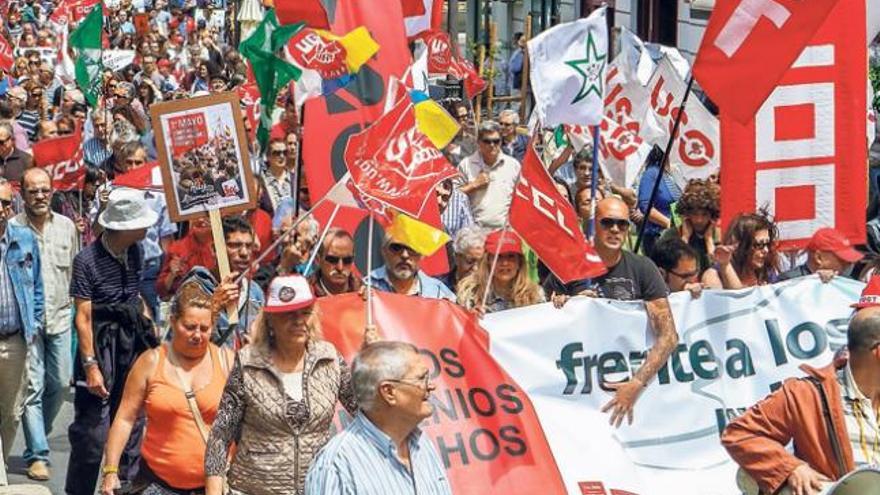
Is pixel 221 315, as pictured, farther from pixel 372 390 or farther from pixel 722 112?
pixel 372 390

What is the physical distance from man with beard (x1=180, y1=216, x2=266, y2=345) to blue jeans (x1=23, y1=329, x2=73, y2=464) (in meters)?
1.35

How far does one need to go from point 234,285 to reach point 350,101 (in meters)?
3.66

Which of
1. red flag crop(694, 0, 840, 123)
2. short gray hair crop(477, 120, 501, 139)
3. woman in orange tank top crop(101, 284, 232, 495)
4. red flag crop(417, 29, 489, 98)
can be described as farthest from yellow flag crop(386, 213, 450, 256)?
red flag crop(417, 29, 489, 98)

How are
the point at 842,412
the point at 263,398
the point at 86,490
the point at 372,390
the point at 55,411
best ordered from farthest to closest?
the point at 55,411 → the point at 86,490 → the point at 263,398 → the point at 842,412 → the point at 372,390

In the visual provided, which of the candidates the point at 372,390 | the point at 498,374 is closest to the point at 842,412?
the point at 372,390

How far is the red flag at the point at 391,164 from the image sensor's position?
9.77 m

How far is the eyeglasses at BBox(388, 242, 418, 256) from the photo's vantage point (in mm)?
9938

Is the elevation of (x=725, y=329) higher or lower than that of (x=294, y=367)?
lower

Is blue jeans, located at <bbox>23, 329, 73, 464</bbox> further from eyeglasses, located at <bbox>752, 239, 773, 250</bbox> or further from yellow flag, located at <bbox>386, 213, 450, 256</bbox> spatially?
eyeglasses, located at <bbox>752, 239, 773, 250</bbox>

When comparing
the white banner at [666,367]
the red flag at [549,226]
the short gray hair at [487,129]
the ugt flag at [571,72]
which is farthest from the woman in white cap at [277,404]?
the short gray hair at [487,129]

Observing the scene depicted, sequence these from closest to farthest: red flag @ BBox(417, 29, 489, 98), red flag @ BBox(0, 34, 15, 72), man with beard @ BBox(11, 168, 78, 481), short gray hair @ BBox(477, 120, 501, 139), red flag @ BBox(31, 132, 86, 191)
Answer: man with beard @ BBox(11, 168, 78, 481) < short gray hair @ BBox(477, 120, 501, 139) < red flag @ BBox(31, 132, 86, 191) < red flag @ BBox(417, 29, 489, 98) < red flag @ BBox(0, 34, 15, 72)

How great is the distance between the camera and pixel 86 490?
10.4 m

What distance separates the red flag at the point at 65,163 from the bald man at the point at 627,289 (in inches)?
223

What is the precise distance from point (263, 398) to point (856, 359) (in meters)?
2.00
